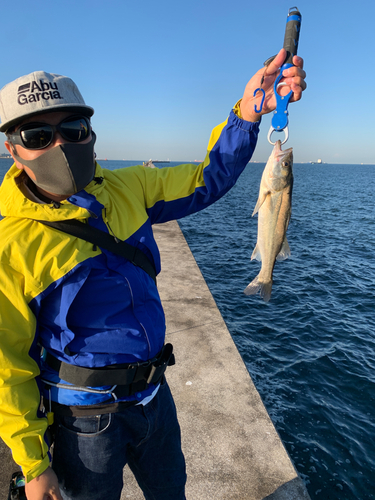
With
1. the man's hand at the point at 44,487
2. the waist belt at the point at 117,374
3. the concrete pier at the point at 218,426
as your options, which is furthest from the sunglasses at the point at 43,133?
the concrete pier at the point at 218,426

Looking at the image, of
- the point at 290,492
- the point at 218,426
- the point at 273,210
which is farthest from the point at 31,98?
the point at 290,492

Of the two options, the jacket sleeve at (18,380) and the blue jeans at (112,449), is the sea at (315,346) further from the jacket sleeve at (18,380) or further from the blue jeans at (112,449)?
the jacket sleeve at (18,380)

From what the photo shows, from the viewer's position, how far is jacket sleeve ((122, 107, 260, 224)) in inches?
82.2

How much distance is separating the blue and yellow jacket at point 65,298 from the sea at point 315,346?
417 cm

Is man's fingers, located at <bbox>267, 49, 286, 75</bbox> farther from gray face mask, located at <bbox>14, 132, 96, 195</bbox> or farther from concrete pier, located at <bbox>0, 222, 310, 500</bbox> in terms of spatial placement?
concrete pier, located at <bbox>0, 222, 310, 500</bbox>

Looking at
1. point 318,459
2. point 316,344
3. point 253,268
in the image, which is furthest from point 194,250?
point 318,459

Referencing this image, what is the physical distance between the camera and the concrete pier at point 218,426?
2.78 m

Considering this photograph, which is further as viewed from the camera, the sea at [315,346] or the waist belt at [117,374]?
the sea at [315,346]

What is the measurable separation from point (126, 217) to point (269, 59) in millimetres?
1219

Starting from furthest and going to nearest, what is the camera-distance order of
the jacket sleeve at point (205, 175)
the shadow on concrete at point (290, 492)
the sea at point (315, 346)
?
the sea at point (315, 346) < the shadow on concrete at point (290, 492) < the jacket sleeve at point (205, 175)

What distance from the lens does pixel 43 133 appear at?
170 cm

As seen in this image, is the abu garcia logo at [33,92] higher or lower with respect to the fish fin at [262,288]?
higher

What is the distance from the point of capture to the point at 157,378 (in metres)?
1.94

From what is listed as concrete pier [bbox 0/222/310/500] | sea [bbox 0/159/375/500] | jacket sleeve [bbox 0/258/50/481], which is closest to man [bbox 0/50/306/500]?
jacket sleeve [bbox 0/258/50/481]
